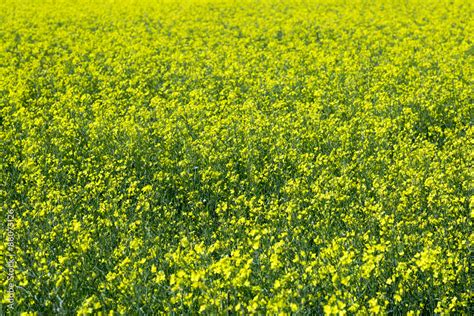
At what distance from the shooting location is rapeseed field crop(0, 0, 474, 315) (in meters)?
4.91

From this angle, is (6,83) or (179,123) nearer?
(179,123)

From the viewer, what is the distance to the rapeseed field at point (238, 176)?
16.1ft

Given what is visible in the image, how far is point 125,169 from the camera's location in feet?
26.5

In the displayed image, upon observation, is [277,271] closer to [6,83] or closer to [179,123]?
[179,123]

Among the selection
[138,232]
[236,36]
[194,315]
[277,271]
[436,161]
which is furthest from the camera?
[236,36]

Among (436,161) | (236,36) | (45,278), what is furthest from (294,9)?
(45,278)

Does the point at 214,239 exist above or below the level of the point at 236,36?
below

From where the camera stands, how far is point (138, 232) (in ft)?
20.3

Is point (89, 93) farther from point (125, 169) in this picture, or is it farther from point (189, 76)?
point (125, 169)

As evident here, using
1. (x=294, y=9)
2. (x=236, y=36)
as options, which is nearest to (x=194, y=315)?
(x=236, y=36)

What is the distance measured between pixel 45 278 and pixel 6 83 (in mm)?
7770

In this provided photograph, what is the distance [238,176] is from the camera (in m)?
7.57

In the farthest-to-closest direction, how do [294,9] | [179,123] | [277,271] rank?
[294,9]
[179,123]
[277,271]

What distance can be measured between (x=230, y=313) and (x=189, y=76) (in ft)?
26.9
